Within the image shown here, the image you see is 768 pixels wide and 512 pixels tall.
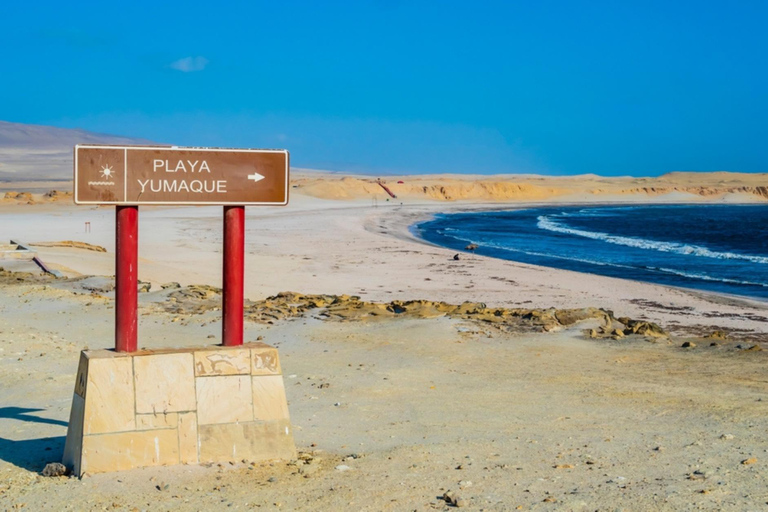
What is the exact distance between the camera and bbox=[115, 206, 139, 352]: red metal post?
20.0 ft

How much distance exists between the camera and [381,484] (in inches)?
221

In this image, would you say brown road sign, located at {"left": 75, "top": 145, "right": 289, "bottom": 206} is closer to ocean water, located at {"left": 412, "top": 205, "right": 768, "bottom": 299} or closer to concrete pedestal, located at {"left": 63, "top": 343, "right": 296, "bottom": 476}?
concrete pedestal, located at {"left": 63, "top": 343, "right": 296, "bottom": 476}

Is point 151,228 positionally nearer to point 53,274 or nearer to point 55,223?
point 55,223

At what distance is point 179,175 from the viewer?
20.3 ft

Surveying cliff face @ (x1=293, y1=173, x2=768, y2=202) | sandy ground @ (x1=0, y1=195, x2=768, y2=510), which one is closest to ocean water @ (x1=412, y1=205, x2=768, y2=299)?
sandy ground @ (x1=0, y1=195, x2=768, y2=510)

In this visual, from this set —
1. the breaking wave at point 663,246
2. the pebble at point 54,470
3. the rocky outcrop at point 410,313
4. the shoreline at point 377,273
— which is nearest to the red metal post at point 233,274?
the pebble at point 54,470

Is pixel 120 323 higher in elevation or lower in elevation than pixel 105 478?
higher

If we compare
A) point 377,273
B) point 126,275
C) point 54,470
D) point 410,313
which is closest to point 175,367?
point 126,275

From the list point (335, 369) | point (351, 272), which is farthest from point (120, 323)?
point (351, 272)

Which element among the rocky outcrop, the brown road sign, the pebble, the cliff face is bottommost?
the pebble

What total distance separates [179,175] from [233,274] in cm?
83

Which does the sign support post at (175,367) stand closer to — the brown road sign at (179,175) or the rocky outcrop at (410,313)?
the brown road sign at (179,175)

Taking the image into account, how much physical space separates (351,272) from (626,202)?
95341 millimetres

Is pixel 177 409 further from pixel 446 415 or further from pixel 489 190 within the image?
pixel 489 190
